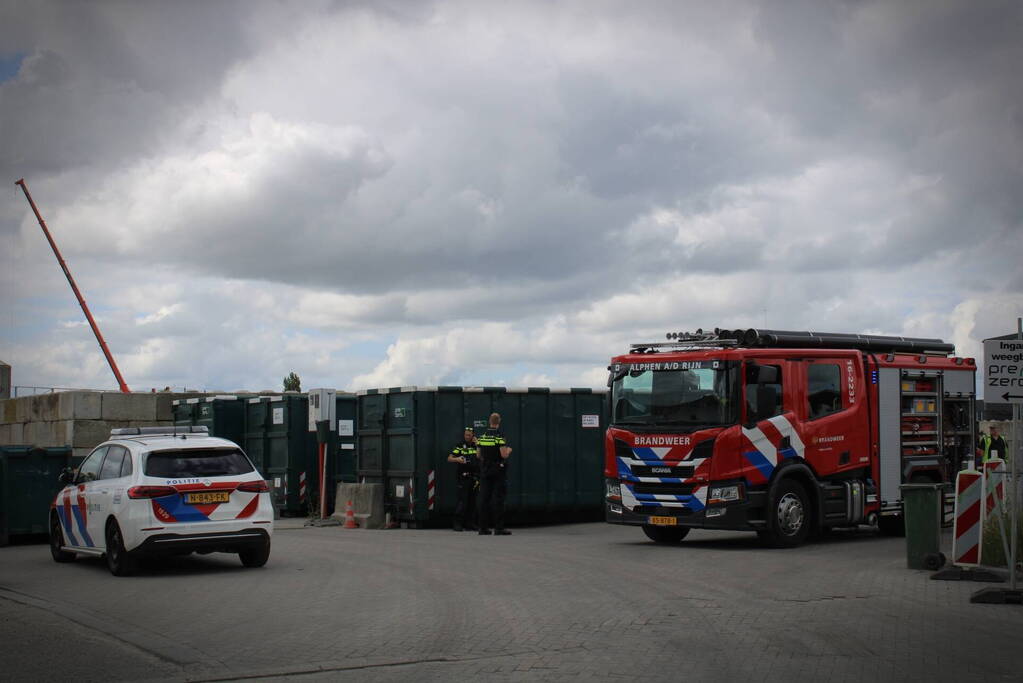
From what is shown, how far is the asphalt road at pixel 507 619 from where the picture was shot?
8.27 metres

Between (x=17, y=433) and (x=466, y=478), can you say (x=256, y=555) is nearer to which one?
(x=466, y=478)

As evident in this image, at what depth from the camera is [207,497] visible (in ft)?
45.5

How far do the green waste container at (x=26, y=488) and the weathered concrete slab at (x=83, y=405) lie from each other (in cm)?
787

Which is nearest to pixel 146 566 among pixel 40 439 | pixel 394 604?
pixel 394 604

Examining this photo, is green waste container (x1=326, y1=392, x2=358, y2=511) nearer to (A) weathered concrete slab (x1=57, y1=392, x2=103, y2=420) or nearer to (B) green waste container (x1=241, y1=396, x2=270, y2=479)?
(B) green waste container (x1=241, y1=396, x2=270, y2=479)

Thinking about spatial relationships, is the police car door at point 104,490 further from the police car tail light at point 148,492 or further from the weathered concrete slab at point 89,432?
the weathered concrete slab at point 89,432

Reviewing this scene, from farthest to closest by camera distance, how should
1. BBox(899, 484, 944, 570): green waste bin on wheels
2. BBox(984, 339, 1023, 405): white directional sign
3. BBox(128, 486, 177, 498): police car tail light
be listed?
BBox(899, 484, 944, 570): green waste bin on wheels → BBox(128, 486, 177, 498): police car tail light → BBox(984, 339, 1023, 405): white directional sign

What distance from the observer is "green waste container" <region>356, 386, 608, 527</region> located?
71.2ft

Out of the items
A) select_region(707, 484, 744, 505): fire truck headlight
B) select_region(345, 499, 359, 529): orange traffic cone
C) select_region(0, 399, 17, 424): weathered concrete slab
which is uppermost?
select_region(0, 399, 17, 424): weathered concrete slab

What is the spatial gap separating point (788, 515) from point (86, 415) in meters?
17.1

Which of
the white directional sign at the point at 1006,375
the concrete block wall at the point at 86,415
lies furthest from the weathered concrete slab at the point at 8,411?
the white directional sign at the point at 1006,375

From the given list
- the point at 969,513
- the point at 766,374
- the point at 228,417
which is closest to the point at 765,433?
the point at 766,374

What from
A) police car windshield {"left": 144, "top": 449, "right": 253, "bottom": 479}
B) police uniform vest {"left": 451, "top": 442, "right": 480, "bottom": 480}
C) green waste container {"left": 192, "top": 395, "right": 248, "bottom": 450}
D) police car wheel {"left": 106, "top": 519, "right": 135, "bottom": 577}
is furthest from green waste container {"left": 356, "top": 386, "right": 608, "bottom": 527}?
police car wheel {"left": 106, "top": 519, "right": 135, "bottom": 577}

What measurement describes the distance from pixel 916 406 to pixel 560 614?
10.0m
